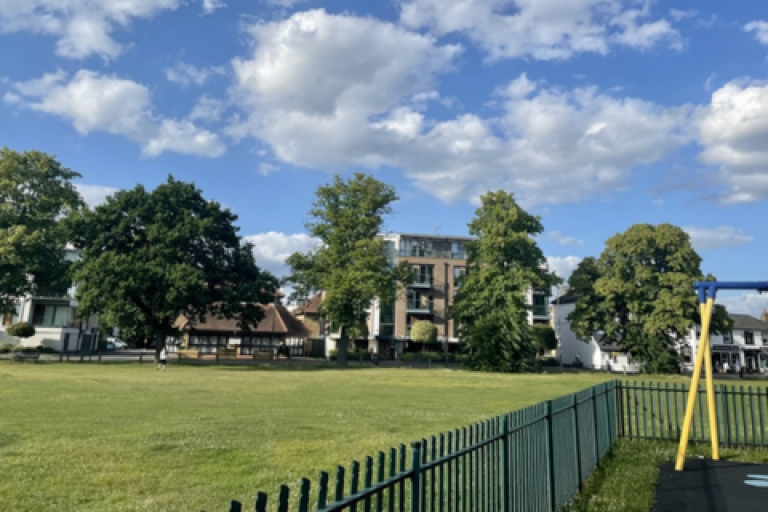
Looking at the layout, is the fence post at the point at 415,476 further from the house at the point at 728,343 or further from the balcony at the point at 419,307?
the house at the point at 728,343

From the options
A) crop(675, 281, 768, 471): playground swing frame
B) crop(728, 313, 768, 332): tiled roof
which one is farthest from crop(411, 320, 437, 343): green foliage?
crop(675, 281, 768, 471): playground swing frame

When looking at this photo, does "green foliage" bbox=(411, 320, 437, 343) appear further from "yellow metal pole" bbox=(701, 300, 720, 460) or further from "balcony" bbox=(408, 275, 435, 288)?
"yellow metal pole" bbox=(701, 300, 720, 460)

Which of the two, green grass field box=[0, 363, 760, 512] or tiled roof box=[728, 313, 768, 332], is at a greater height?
tiled roof box=[728, 313, 768, 332]

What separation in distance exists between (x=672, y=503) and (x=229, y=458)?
24.0 feet

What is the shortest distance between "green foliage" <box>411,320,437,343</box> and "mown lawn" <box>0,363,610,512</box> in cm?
4165

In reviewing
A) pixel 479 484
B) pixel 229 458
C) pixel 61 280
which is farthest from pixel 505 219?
pixel 479 484

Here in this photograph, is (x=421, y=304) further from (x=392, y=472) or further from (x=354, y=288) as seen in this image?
(x=392, y=472)

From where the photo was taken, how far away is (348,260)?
5184cm

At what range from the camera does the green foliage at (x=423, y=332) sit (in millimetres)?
66250

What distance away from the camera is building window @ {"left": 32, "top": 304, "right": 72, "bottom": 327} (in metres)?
63.2

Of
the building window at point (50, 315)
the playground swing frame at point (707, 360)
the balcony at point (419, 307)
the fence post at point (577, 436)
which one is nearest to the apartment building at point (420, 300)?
the balcony at point (419, 307)

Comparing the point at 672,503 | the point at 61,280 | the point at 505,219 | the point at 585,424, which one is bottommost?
the point at 672,503

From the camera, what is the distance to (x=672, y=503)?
26.3 ft

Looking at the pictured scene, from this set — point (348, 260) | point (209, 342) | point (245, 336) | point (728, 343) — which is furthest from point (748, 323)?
point (209, 342)
